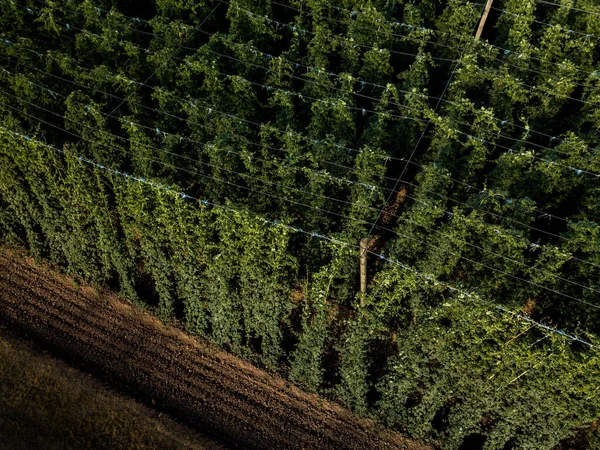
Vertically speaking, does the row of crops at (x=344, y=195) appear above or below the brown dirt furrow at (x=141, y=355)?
above

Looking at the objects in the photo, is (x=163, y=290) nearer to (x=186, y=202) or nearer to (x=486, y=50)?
(x=186, y=202)

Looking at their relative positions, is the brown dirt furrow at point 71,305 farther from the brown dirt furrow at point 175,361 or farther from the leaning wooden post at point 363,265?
the leaning wooden post at point 363,265

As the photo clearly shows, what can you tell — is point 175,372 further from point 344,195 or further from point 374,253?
point 344,195

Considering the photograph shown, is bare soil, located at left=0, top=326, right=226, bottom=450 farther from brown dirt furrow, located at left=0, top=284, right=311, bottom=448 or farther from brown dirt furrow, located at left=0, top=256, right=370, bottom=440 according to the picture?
brown dirt furrow, located at left=0, top=256, right=370, bottom=440

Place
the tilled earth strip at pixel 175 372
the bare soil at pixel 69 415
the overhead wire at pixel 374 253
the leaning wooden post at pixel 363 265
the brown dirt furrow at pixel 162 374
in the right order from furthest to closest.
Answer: the brown dirt furrow at pixel 162 374, the tilled earth strip at pixel 175 372, the bare soil at pixel 69 415, the leaning wooden post at pixel 363 265, the overhead wire at pixel 374 253

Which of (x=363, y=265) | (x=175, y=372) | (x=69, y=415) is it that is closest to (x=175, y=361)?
(x=175, y=372)

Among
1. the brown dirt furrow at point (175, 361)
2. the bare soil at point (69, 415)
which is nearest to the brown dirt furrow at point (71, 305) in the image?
the brown dirt furrow at point (175, 361)

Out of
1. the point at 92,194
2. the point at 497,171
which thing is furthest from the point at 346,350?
the point at 92,194
